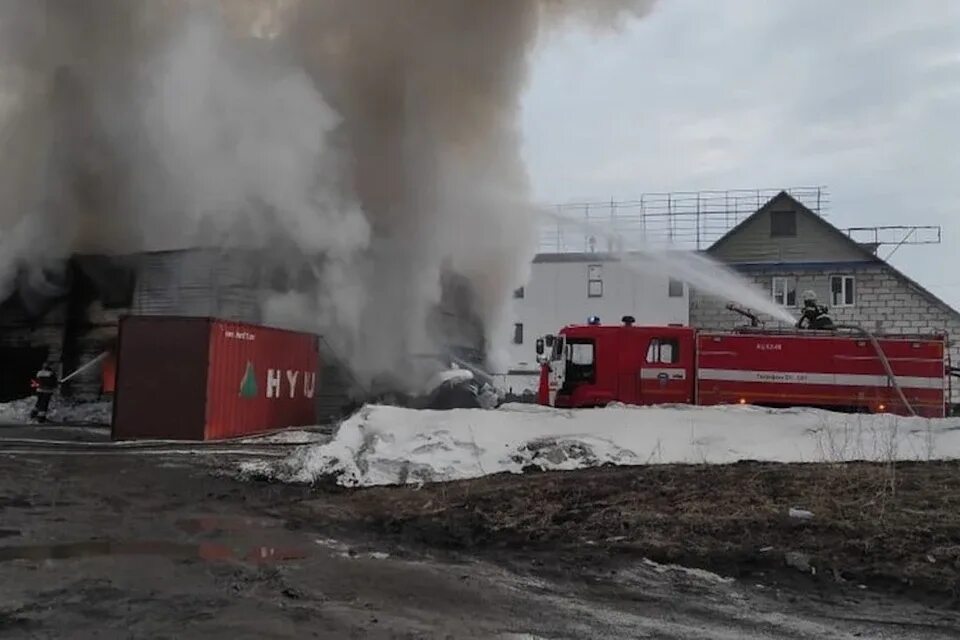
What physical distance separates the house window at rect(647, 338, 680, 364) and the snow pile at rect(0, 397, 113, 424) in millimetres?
14026

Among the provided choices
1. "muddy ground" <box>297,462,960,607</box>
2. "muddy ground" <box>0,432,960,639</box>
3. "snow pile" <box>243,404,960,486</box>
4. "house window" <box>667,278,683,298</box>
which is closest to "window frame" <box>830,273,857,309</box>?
"house window" <box>667,278,683,298</box>

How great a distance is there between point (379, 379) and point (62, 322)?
987 cm

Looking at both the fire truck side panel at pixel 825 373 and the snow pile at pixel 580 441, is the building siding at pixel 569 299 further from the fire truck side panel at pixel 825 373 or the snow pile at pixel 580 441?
the snow pile at pixel 580 441

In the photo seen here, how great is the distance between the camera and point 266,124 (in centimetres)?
2128

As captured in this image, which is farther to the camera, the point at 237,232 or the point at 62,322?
the point at 62,322

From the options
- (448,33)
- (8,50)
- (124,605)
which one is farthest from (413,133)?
(124,605)

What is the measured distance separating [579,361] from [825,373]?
464 centimetres

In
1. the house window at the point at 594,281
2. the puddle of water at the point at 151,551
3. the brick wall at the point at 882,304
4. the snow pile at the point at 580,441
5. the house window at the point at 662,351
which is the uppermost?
the house window at the point at 594,281

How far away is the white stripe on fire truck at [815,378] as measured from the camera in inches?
635

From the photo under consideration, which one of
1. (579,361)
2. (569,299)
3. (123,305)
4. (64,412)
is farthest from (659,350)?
(569,299)

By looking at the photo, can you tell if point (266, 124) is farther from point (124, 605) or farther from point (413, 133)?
point (124, 605)

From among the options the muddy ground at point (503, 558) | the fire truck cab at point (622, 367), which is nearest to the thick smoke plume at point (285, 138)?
the fire truck cab at point (622, 367)

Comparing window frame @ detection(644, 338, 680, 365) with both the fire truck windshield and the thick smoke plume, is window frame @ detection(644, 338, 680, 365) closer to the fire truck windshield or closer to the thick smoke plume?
the fire truck windshield

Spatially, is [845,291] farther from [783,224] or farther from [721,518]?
[721,518]
